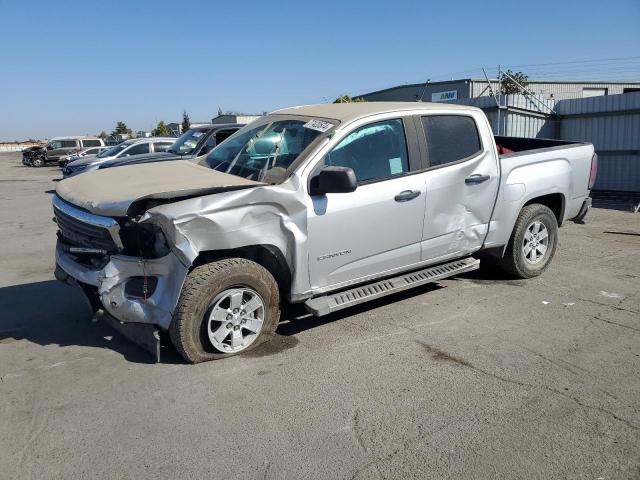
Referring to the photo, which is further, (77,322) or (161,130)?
(161,130)

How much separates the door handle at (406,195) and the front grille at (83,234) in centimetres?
239

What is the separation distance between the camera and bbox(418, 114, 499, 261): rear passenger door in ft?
17.1

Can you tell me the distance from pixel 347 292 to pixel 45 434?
252cm

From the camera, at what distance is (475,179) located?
18.0 feet

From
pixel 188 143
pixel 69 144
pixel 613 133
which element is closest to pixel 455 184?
pixel 188 143

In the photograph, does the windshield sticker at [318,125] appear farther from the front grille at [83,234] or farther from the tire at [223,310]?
the front grille at [83,234]

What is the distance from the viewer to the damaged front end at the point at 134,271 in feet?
13.2

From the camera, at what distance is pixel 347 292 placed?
4.84 meters

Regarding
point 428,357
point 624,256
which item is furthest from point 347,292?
point 624,256

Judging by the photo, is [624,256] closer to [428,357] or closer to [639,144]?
[428,357]

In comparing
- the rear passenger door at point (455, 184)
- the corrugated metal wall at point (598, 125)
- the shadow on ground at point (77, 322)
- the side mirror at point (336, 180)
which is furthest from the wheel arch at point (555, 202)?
→ the corrugated metal wall at point (598, 125)

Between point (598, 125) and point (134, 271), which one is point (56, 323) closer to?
point (134, 271)

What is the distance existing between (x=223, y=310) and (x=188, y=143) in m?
9.63

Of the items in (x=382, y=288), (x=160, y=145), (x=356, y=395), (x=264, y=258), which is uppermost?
(x=160, y=145)
